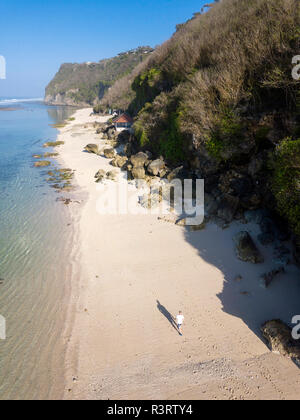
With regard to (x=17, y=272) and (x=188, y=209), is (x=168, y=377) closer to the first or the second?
(x=17, y=272)

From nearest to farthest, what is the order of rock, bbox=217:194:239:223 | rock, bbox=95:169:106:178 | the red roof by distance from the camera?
1. rock, bbox=217:194:239:223
2. rock, bbox=95:169:106:178
3. the red roof

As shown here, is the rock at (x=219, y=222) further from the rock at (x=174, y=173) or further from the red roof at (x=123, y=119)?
the red roof at (x=123, y=119)

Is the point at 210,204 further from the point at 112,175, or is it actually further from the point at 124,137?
the point at 124,137

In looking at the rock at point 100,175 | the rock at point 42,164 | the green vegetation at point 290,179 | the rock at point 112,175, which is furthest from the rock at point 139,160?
the green vegetation at point 290,179

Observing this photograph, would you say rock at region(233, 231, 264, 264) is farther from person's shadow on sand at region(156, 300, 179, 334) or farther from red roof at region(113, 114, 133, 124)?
red roof at region(113, 114, 133, 124)

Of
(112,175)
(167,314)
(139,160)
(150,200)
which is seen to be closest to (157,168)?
(139,160)

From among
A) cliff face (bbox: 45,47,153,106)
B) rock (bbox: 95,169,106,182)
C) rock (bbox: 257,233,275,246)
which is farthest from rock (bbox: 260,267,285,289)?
cliff face (bbox: 45,47,153,106)
